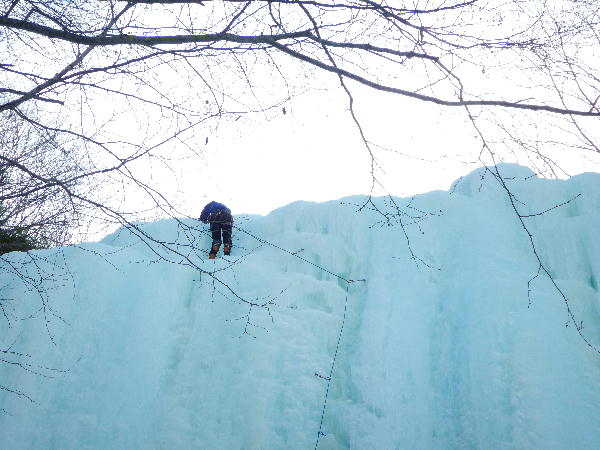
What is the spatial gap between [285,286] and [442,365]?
1.44 metres

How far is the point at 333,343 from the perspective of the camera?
3.75 m

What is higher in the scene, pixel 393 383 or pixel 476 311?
pixel 476 311

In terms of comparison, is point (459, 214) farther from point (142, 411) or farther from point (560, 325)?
point (142, 411)

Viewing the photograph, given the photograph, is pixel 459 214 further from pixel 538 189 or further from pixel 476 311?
pixel 476 311

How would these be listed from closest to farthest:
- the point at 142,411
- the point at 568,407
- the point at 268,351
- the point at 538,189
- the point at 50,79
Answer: the point at 50,79
the point at 568,407
the point at 142,411
the point at 268,351
the point at 538,189

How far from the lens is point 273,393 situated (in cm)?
329

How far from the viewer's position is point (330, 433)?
128 inches

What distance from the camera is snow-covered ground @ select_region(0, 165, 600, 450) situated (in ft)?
10.1

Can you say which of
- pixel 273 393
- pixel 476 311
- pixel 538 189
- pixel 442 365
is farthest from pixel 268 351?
pixel 538 189

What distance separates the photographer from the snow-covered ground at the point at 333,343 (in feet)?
10.1

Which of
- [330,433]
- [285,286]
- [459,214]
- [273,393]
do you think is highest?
[459,214]

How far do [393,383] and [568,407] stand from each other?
1171 millimetres

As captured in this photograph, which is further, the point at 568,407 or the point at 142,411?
the point at 142,411

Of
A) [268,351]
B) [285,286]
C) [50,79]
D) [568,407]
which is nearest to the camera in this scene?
[50,79]
